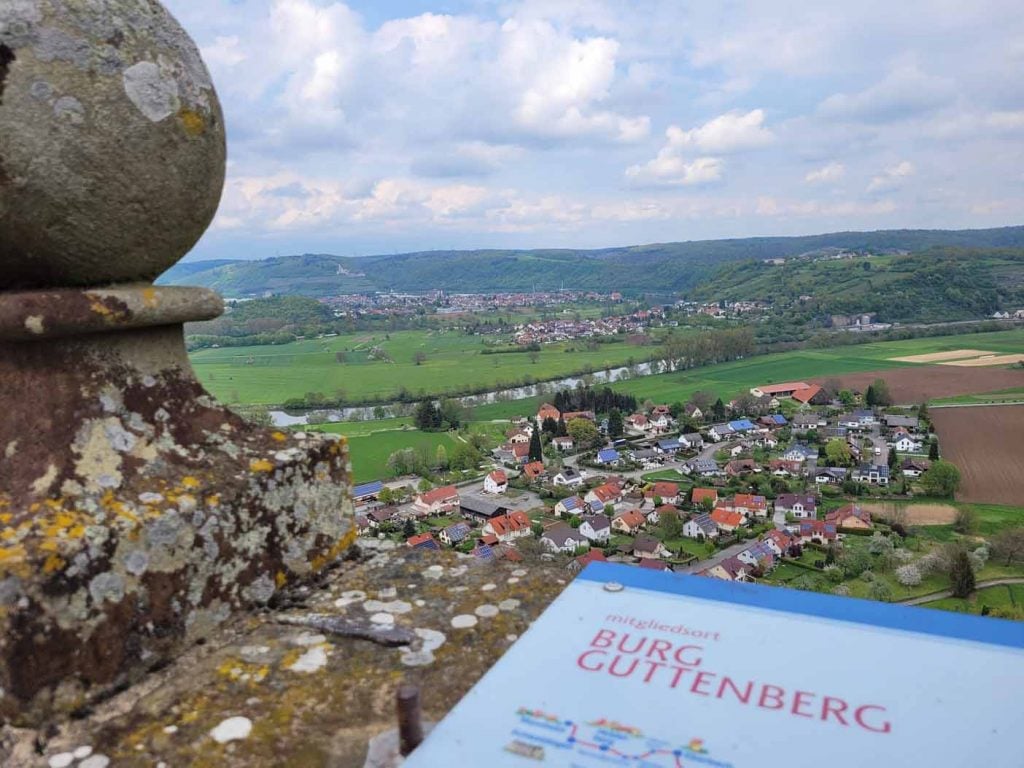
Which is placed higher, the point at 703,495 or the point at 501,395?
the point at 501,395

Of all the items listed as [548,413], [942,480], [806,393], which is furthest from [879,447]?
[548,413]

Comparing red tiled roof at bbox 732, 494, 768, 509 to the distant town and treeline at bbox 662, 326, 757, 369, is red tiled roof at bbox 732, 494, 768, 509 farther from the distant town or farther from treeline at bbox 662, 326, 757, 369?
treeline at bbox 662, 326, 757, 369

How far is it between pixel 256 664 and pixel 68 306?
1.48m

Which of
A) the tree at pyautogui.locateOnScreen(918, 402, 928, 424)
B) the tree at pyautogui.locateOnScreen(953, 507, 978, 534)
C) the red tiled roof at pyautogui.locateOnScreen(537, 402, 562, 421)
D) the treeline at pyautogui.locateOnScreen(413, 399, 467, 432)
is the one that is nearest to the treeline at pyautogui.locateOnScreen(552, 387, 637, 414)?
the red tiled roof at pyautogui.locateOnScreen(537, 402, 562, 421)

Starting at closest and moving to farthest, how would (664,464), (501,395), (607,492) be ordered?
(607,492) < (664,464) < (501,395)

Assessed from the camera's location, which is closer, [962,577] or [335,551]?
[335,551]

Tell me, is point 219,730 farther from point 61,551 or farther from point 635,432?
point 635,432

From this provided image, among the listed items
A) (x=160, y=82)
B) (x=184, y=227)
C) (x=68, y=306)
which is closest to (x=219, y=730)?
(x=68, y=306)

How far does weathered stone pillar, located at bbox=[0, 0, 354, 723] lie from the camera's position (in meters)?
2.45

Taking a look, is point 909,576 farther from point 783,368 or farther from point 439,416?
point 783,368

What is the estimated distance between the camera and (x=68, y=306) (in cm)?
275

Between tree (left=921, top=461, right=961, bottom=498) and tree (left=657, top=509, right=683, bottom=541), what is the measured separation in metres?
17.3

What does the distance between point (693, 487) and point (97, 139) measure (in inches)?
2050

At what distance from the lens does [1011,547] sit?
36031 mm
